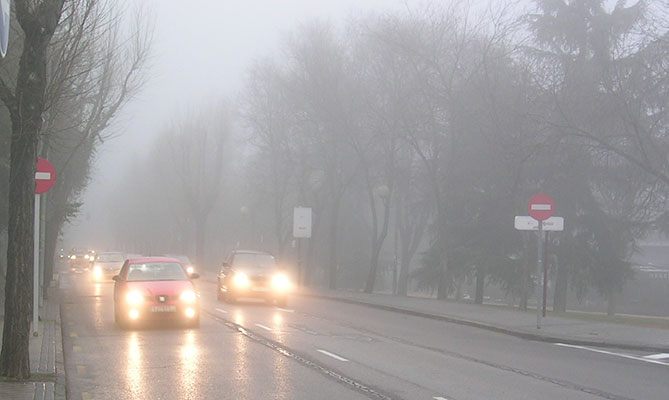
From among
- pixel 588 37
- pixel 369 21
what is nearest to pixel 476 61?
pixel 588 37

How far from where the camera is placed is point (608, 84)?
24.1 meters

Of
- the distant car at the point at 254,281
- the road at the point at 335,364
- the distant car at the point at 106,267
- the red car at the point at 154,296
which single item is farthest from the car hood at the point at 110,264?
the red car at the point at 154,296

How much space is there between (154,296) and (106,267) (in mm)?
29743

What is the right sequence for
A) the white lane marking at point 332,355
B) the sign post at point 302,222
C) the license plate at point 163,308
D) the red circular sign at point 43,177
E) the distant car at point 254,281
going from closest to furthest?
1. the white lane marking at point 332,355
2. the red circular sign at point 43,177
3. the license plate at point 163,308
4. the distant car at point 254,281
5. the sign post at point 302,222

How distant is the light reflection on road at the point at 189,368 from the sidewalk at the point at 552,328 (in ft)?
26.7

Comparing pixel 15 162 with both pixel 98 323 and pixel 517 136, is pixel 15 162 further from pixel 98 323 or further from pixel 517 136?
pixel 517 136

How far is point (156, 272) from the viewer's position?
20.2 m

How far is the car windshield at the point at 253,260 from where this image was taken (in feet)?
97.3

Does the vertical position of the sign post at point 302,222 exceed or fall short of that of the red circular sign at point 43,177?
it falls short

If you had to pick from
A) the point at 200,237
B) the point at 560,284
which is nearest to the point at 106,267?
the point at 560,284

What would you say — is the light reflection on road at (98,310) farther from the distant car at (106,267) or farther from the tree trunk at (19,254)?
the distant car at (106,267)

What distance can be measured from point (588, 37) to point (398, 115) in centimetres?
852

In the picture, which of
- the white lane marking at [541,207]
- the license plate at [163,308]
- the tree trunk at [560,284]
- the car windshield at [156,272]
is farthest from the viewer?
the tree trunk at [560,284]

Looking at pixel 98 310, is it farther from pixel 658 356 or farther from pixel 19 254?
pixel 658 356
